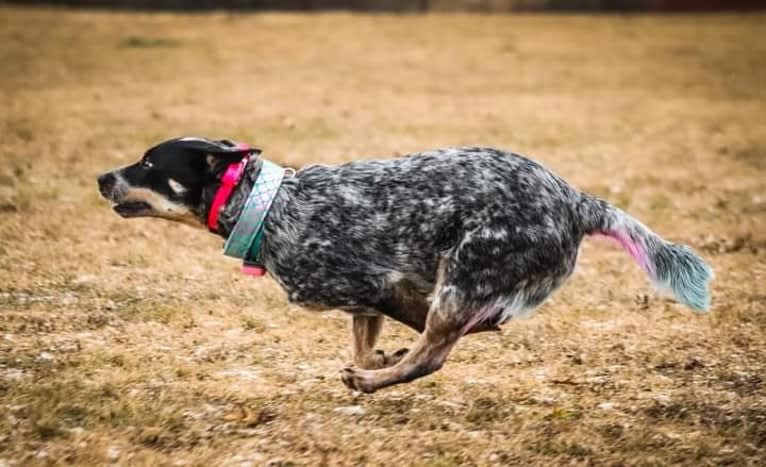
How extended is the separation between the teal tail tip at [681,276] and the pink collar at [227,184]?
199cm

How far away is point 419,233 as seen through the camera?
534cm

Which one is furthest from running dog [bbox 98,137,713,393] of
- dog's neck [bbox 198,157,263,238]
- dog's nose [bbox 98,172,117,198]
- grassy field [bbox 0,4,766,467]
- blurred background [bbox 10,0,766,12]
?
blurred background [bbox 10,0,766,12]

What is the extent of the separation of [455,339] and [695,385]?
1591mm

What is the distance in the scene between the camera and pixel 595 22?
80.1ft

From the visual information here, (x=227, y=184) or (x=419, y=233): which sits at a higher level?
(x=227, y=184)

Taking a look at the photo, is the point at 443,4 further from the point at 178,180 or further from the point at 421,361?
the point at 421,361

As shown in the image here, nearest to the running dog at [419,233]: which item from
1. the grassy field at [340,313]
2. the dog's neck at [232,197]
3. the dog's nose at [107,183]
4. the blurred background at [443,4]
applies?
the dog's neck at [232,197]

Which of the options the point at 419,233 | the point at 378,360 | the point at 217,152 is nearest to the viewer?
the point at 419,233

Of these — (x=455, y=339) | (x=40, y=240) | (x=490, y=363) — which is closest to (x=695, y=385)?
(x=490, y=363)

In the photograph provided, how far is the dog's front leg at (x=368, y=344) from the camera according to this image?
19.3 feet

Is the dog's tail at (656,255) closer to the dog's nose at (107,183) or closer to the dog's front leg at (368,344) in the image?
the dog's front leg at (368,344)

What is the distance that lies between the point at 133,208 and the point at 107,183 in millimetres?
201

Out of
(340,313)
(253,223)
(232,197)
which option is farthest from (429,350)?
(340,313)

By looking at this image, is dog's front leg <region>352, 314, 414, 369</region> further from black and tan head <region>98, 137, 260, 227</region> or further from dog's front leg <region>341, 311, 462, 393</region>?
black and tan head <region>98, 137, 260, 227</region>
